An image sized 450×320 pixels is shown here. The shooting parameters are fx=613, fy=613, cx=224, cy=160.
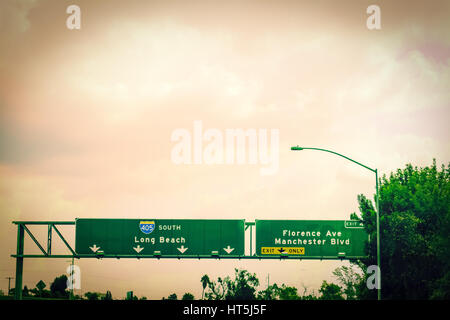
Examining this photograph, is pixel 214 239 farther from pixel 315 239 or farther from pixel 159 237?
pixel 315 239

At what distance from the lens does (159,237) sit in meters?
44.5

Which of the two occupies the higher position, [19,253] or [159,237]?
[159,237]

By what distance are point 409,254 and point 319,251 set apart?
7.00m

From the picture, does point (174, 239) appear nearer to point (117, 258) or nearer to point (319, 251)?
point (117, 258)

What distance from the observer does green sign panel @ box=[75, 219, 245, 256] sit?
146 feet

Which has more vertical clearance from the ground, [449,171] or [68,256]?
[449,171]

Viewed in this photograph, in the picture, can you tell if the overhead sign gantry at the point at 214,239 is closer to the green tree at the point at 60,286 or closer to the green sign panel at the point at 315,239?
the green sign panel at the point at 315,239

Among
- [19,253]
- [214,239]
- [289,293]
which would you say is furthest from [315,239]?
[289,293]

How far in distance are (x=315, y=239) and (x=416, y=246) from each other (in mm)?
7631

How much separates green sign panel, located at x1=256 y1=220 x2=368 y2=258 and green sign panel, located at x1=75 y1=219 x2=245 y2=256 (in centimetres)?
253

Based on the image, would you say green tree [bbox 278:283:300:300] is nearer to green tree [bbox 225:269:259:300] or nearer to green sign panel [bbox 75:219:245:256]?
green tree [bbox 225:269:259:300]

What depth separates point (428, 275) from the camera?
3866cm
